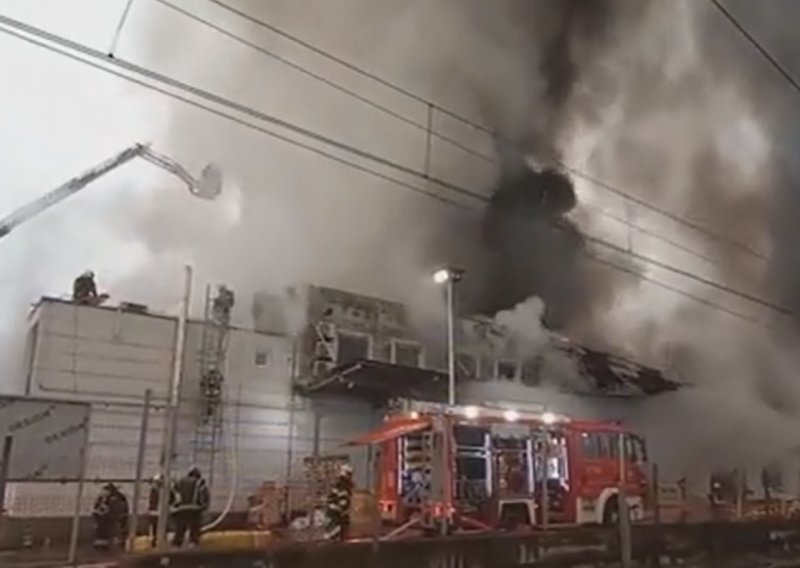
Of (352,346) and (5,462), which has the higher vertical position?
(352,346)

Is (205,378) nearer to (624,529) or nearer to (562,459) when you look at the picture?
(562,459)

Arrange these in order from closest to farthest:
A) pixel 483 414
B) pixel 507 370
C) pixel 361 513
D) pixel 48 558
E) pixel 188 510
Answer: pixel 188 510, pixel 48 558, pixel 483 414, pixel 361 513, pixel 507 370

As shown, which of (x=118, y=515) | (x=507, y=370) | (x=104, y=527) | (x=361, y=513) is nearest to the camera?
(x=361, y=513)

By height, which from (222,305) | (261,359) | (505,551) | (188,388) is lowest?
(505,551)

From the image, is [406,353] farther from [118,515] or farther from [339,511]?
[339,511]

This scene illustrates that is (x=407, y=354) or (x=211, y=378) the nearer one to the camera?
(x=211, y=378)

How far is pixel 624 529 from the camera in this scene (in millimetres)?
9211

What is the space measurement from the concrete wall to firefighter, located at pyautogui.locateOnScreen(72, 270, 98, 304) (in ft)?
1.94

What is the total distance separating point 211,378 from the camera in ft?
72.7

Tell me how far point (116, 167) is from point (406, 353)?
34.4 feet

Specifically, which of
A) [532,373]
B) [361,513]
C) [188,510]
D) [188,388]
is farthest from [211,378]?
[188,510]

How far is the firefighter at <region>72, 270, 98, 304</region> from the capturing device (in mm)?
21734

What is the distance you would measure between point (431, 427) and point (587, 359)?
1483cm

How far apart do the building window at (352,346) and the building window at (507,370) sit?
184 inches
